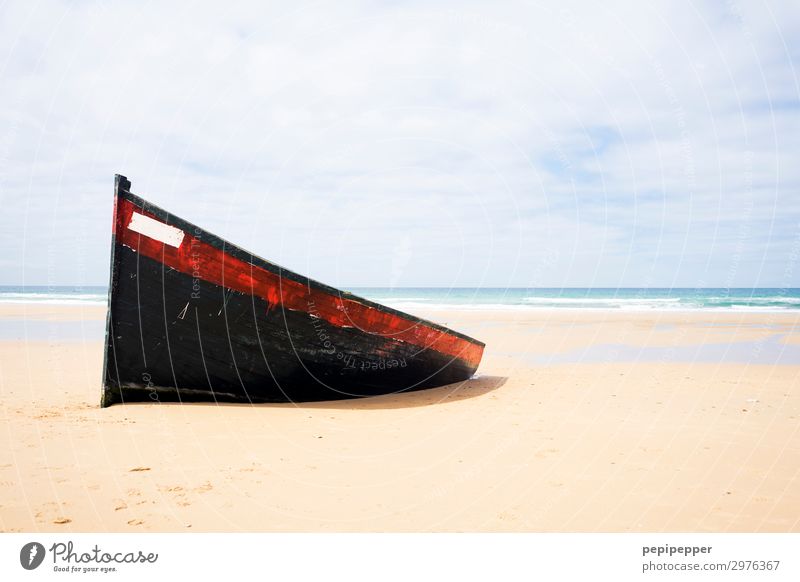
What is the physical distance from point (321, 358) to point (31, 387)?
14.7ft

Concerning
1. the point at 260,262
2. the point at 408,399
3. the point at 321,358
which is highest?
the point at 260,262

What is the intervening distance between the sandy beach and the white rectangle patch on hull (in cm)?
189

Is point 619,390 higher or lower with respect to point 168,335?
lower

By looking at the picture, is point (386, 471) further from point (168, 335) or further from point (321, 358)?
point (168, 335)

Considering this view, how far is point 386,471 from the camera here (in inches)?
168

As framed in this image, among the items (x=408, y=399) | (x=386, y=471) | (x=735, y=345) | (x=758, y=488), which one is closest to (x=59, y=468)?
(x=386, y=471)

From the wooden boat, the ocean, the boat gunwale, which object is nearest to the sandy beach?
the wooden boat

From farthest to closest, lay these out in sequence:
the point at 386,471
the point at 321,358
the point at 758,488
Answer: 1. the point at 321,358
2. the point at 386,471
3. the point at 758,488

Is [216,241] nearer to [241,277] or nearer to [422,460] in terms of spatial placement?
[241,277]

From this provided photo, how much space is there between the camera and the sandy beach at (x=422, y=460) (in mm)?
3439

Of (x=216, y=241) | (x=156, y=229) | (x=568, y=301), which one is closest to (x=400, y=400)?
(x=216, y=241)

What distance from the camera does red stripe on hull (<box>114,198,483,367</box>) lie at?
5.75 metres

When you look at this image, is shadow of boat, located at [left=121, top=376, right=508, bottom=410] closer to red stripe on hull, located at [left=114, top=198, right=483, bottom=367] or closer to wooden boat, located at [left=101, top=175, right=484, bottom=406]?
wooden boat, located at [left=101, top=175, right=484, bottom=406]

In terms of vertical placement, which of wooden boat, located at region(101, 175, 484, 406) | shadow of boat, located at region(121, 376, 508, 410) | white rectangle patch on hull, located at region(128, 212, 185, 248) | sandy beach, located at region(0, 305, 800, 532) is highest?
white rectangle patch on hull, located at region(128, 212, 185, 248)
